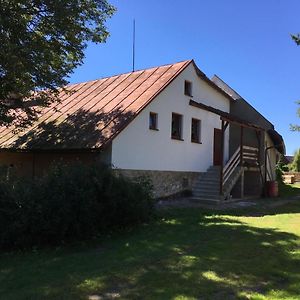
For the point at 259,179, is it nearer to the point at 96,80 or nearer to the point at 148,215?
the point at 96,80

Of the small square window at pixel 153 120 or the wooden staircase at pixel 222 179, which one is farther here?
the wooden staircase at pixel 222 179

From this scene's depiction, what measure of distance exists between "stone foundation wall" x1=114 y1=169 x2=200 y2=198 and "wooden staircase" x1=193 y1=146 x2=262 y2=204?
22.0 inches

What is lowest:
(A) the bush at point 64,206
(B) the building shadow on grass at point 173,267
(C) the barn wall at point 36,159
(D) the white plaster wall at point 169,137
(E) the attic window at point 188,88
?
(B) the building shadow on grass at point 173,267

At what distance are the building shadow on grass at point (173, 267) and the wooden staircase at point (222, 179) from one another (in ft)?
28.4

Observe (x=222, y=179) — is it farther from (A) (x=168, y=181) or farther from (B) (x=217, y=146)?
(B) (x=217, y=146)

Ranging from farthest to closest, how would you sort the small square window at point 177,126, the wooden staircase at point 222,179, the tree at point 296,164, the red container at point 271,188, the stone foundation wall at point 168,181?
1. the tree at point 296,164
2. the red container at point 271,188
3. the small square window at point 177,126
4. the wooden staircase at point 222,179
5. the stone foundation wall at point 168,181

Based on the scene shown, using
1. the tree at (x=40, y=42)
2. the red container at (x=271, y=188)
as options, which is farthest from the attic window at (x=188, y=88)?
the red container at (x=271, y=188)

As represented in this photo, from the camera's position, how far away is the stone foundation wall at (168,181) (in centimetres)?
1893

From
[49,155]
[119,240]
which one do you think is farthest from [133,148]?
[119,240]

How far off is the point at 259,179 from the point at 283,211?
7750mm

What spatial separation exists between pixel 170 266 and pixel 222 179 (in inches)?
496

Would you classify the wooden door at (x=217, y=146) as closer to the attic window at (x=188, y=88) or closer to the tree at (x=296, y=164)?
the attic window at (x=188, y=88)

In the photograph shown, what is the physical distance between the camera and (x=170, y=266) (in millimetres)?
7668

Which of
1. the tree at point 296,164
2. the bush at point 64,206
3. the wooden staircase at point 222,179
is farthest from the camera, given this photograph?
the tree at point 296,164
